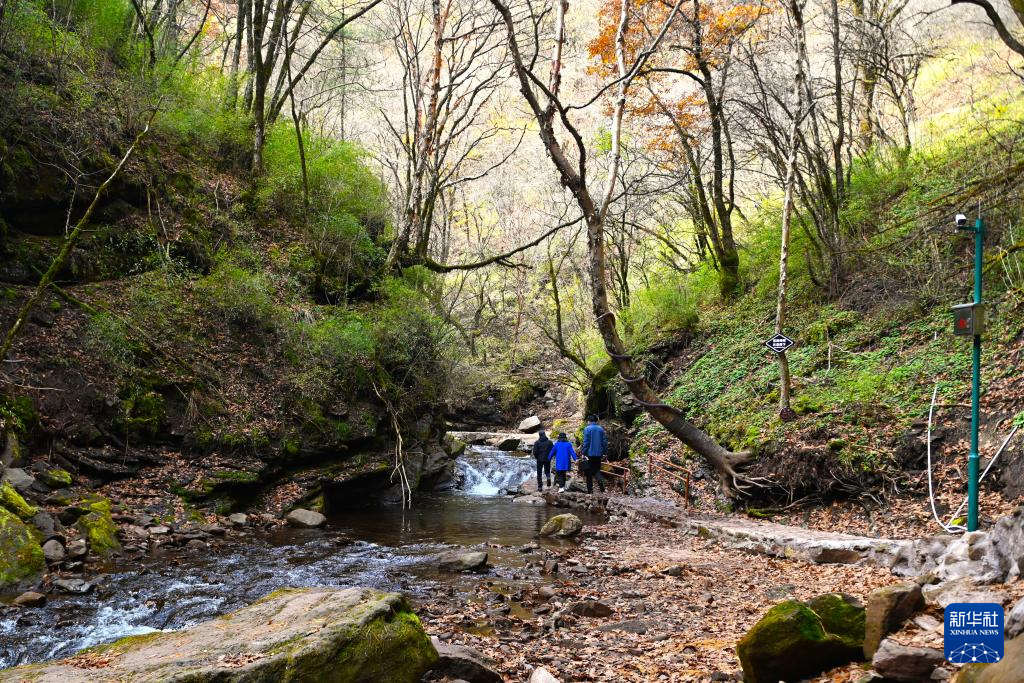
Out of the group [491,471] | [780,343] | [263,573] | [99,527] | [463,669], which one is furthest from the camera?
[491,471]

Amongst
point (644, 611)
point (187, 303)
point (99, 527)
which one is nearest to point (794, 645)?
point (644, 611)

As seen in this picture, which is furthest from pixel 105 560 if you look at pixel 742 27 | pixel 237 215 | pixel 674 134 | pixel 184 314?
pixel 674 134

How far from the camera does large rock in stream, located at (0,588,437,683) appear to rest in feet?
13.2

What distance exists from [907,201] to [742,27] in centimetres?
623

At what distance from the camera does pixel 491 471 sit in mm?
21250

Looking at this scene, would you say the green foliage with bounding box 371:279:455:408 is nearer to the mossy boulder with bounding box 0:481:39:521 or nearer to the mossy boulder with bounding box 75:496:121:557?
the mossy boulder with bounding box 75:496:121:557

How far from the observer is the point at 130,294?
42.1 ft

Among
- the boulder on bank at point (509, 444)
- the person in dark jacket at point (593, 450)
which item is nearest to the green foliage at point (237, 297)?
the person in dark jacket at point (593, 450)

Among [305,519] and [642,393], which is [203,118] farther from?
[642,393]

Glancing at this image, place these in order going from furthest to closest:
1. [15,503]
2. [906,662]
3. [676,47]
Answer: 1. [676,47]
2. [15,503]
3. [906,662]

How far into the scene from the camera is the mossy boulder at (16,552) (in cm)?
715

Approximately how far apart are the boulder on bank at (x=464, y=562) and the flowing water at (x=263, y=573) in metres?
0.20

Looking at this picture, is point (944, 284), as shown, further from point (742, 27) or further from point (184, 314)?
point (184, 314)

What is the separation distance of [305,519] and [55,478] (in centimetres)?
418
